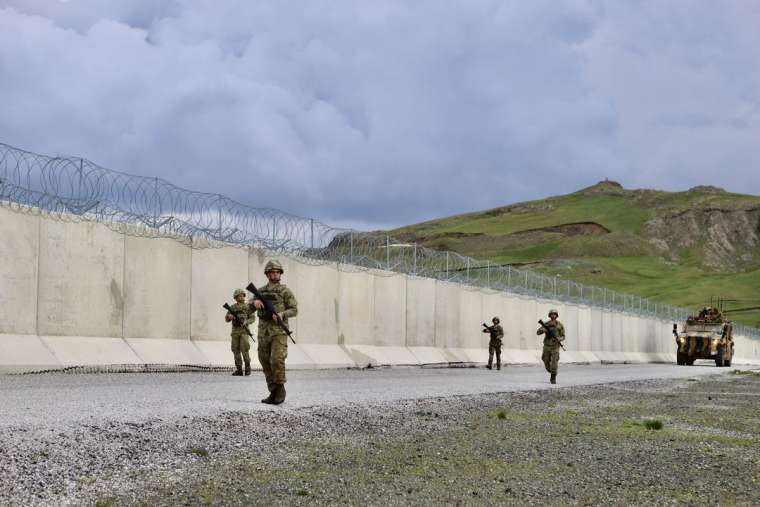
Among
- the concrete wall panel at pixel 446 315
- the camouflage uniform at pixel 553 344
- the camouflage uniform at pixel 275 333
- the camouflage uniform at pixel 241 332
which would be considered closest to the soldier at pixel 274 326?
the camouflage uniform at pixel 275 333

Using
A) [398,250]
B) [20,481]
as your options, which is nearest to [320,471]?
[20,481]

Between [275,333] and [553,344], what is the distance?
12.4 metres

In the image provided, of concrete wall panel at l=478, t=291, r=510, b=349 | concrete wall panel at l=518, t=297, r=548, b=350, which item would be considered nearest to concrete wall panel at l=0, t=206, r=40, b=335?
concrete wall panel at l=478, t=291, r=510, b=349

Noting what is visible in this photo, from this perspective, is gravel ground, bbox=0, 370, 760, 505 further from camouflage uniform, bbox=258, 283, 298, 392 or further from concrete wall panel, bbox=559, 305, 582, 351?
concrete wall panel, bbox=559, 305, 582, 351

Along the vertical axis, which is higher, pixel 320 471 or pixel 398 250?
pixel 398 250

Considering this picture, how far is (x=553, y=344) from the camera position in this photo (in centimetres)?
2273

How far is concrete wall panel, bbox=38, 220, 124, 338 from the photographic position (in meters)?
18.2

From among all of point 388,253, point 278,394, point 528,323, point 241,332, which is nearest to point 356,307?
point 388,253

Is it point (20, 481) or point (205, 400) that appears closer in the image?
point (20, 481)

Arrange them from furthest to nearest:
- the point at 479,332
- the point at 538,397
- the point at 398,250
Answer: the point at 479,332, the point at 398,250, the point at 538,397

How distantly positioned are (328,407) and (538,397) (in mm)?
6373

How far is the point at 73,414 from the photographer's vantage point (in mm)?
9664

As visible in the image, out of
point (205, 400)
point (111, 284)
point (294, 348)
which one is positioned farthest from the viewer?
point (294, 348)

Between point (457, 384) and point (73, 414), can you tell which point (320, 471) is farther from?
point (457, 384)
